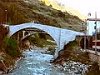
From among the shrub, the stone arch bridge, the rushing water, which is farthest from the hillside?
the rushing water

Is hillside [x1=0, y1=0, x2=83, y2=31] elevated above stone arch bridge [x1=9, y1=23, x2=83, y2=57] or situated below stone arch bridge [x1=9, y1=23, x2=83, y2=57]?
above

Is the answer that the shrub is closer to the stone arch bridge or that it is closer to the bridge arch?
the bridge arch

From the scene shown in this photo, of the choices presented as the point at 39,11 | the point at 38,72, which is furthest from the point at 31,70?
the point at 39,11

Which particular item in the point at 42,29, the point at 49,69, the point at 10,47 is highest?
the point at 42,29

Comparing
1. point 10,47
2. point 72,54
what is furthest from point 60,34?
point 10,47

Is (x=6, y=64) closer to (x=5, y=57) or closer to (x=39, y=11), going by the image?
(x=5, y=57)

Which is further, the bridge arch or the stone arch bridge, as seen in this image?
the bridge arch

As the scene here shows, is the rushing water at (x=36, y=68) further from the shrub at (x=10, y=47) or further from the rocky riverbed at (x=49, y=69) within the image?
the shrub at (x=10, y=47)

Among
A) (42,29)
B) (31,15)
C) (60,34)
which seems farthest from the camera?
(31,15)

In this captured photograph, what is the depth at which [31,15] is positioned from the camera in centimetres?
11125

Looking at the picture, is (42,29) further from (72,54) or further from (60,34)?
(72,54)

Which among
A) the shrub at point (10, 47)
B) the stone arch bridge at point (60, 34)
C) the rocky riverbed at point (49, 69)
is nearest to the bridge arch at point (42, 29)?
the stone arch bridge at point (60, 34)

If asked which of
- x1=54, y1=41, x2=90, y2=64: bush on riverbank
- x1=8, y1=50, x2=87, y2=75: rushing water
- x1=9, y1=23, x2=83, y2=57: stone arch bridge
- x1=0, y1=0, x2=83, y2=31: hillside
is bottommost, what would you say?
x1=8, y1=50, x2=87, y2=75: rushing water

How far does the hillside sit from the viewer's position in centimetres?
9019
